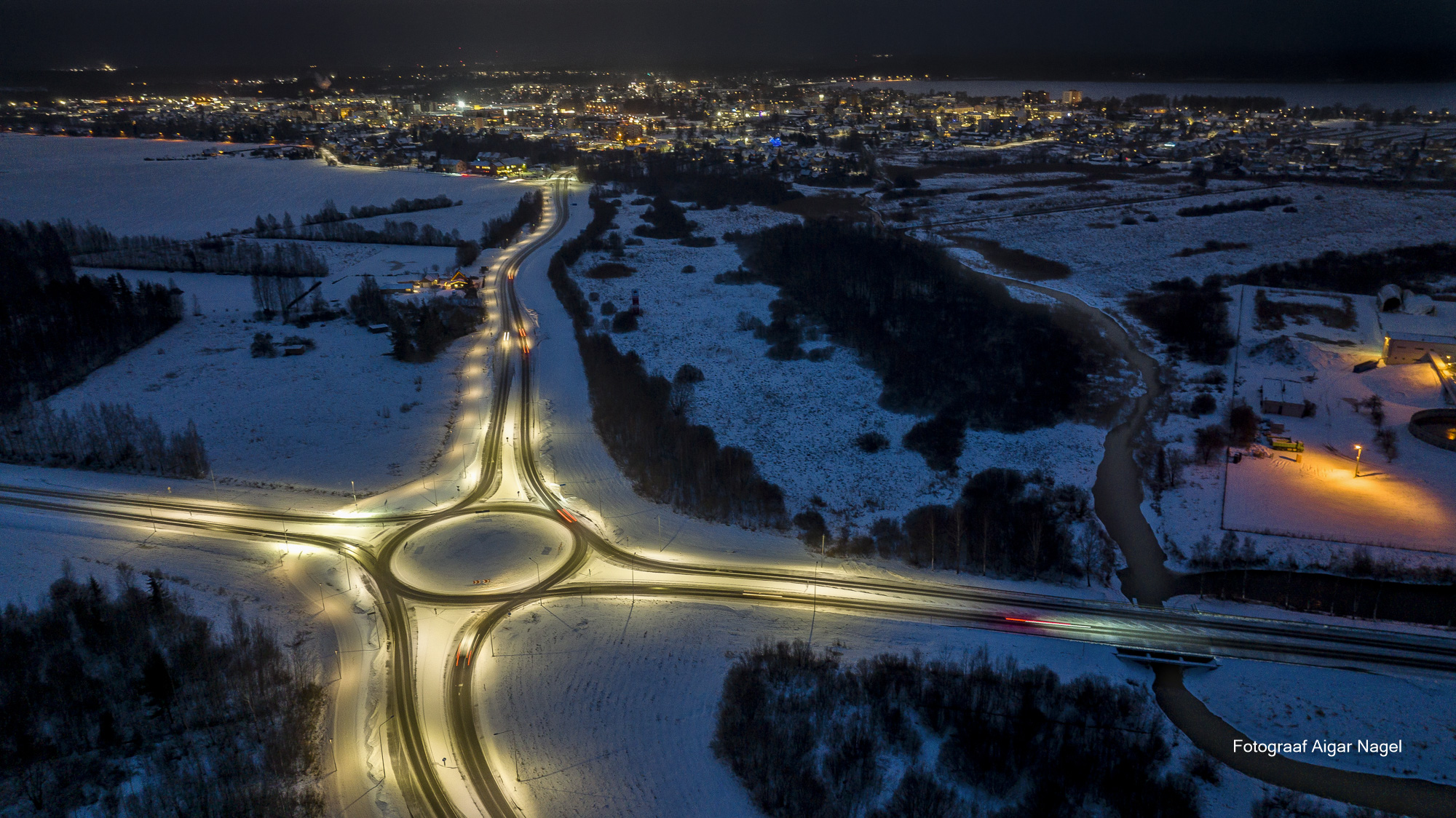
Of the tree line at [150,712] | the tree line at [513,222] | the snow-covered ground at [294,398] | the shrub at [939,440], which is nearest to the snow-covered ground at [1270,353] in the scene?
the shrub at [939,440]

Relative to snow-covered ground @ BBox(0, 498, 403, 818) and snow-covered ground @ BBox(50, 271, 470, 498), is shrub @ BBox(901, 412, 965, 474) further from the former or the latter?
snow-covered ground @ BBox(0, 498, 403, 818)

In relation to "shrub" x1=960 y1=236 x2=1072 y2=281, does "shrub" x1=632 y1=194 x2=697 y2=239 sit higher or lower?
higher

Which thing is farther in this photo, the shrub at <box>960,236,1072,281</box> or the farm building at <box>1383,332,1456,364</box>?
the shrub at <box>960,236,1072,281</box>

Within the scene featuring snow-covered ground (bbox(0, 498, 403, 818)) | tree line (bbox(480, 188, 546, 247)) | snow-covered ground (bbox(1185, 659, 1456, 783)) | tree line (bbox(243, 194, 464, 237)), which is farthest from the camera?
tree line (bbox(243, 194, 464, 237))

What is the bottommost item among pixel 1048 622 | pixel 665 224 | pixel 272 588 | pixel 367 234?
pixel 1048 622

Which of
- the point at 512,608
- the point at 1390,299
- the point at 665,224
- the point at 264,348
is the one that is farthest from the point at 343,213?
the point at 1390,299

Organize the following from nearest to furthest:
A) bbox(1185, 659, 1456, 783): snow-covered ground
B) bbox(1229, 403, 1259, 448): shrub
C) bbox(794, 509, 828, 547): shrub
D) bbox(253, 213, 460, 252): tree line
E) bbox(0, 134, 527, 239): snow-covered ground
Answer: bbox(1185, 659, 1456, 783): snow-covered ground
bbox(794, 509, 828, 547): shrub
bbox(1229, 403, 1259, 448): shrub
bbox(253, 213, 460, 252): tree line
bbox(0, 134, 527, 239): snow-covered ground

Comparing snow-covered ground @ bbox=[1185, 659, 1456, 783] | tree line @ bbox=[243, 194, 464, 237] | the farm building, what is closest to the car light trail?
snow-covered ground @ bbox=[1185, 659, 1456, 783]

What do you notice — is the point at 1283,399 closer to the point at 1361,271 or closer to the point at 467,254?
the point at 1361,271
